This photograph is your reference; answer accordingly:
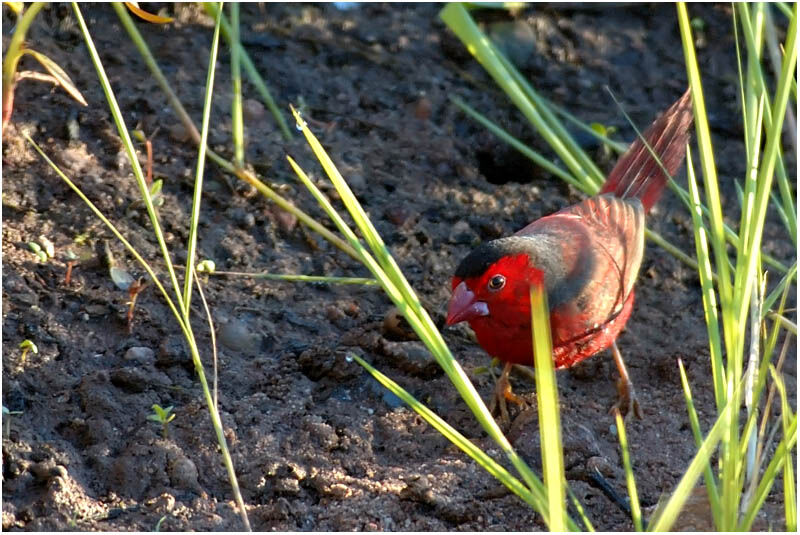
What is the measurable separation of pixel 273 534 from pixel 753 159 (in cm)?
171

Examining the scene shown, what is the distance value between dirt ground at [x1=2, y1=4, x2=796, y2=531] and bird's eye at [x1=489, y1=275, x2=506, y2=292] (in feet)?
1.27

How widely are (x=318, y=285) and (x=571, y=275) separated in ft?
3.43

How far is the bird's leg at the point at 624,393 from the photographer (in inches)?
156

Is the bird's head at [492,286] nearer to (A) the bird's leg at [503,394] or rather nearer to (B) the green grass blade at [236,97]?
(A) the bird's leg at [503,394]

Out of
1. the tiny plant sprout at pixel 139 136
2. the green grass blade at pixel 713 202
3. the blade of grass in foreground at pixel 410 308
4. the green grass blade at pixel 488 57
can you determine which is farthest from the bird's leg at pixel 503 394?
the tiny plant sprout at pixel 139 136

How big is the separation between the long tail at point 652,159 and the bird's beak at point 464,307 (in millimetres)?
1130

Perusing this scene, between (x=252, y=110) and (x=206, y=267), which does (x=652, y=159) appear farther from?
(x=206, y=267)

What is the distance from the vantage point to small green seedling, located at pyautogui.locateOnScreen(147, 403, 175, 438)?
10.9ft

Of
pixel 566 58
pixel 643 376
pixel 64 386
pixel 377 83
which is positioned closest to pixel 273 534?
pixel 64 386

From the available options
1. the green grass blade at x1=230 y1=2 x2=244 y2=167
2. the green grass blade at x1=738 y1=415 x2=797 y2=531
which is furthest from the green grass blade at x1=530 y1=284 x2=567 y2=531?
the green grass blade at x1=230 y1=2 x2=244 y2=167

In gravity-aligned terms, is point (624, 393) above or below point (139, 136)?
below

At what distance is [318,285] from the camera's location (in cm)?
435

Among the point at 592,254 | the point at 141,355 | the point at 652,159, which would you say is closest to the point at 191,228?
the point at 141,355

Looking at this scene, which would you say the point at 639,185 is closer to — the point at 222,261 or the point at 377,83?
the point at 377,83
